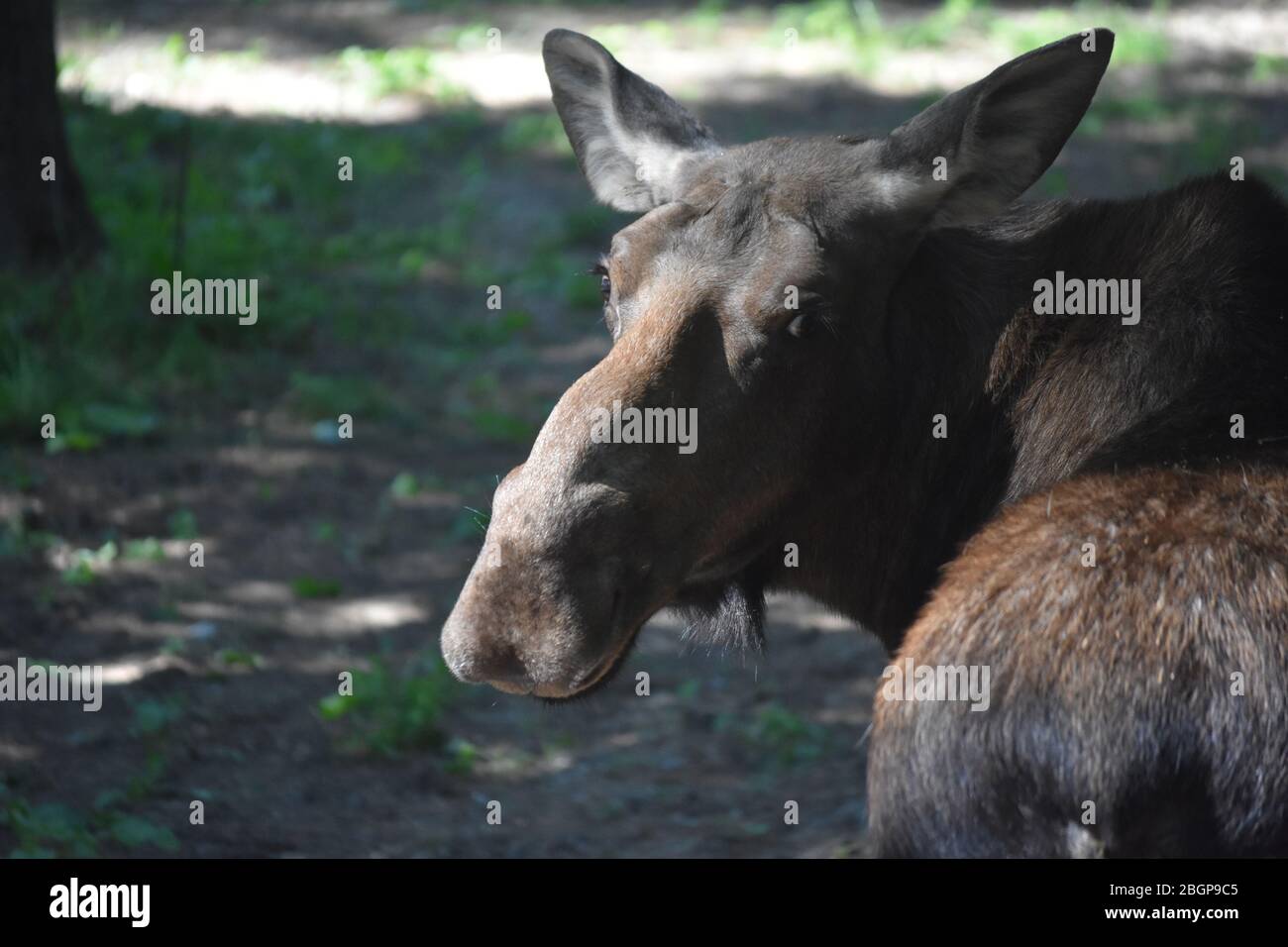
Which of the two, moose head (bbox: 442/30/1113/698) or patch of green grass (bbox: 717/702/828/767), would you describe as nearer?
moose head (bbox: 442/30/1113/698)

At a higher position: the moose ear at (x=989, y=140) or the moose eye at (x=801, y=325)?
the moose ear at (x=989, y=140)

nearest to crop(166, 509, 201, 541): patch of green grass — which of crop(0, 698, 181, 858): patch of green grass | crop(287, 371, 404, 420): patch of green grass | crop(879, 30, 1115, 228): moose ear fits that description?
crop(287, 371, 404, 420): patch of green grass

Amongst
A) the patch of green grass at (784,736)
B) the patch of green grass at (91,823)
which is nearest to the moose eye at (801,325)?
the patch of green grass at (784,736)

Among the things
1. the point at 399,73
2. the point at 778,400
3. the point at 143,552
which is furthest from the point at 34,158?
the point at 778,400

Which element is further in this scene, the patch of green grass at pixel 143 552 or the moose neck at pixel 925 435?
the patch of green grass at pixel 143 552

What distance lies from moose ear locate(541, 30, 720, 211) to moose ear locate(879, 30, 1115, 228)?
69 centimetres

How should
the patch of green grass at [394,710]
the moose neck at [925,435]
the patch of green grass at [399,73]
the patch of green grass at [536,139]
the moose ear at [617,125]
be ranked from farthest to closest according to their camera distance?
the patch of green grass at [399,73], the patch of green grass at [536,139], the patch of green grass at [394,710], the moose ear at [617,125], the moose neck at [925,435]

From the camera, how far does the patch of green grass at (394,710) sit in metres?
5.73

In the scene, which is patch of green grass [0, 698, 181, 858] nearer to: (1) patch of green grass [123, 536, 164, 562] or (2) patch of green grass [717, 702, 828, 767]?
(1) patch of green grass [123, 536, 164, 562]

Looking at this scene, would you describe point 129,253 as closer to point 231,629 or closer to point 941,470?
point 231,629

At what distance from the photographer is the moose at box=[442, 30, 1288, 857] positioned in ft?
10.2

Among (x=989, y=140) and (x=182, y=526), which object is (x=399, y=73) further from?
(x=989, y=140)

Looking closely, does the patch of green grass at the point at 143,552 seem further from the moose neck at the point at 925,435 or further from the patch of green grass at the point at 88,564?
the moose neck at the point at 925,435
